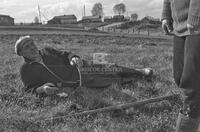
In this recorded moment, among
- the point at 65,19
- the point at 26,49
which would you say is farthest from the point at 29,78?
the point at 65,19

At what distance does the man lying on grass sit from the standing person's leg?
256 centimetres

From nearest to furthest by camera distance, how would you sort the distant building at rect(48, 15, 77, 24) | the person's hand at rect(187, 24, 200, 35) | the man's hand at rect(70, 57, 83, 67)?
the person's hand at rect(187, 24, 200, 35) → the man's hand at rect(70, 57, 83, 67) → the distant building at rect(48, 15, 77, 24)

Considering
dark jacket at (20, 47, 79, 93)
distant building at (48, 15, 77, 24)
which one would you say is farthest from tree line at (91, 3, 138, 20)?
dark jacket at (20, 47, 79, 93)

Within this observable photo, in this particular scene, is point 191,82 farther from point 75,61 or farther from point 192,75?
point 75,61

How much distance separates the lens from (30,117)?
3389mm

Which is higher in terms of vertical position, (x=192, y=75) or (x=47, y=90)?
(x=192, y=75)

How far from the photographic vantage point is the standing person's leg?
209 cm

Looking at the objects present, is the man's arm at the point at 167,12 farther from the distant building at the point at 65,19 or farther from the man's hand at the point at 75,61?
the distant building at the point at 65,19

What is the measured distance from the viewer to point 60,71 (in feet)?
15.9

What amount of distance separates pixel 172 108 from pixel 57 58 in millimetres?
2273

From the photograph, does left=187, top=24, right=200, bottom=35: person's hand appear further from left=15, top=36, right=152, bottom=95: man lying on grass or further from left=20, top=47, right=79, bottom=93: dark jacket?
left=20, top=47, right=79, bottom=93: dark jacket

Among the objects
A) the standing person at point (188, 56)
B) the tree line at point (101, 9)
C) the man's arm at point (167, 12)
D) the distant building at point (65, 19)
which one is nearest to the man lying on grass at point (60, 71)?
the man's arm at point (167, 12)

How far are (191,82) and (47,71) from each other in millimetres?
2992

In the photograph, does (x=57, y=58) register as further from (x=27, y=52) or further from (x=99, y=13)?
(x=99, y=13)
